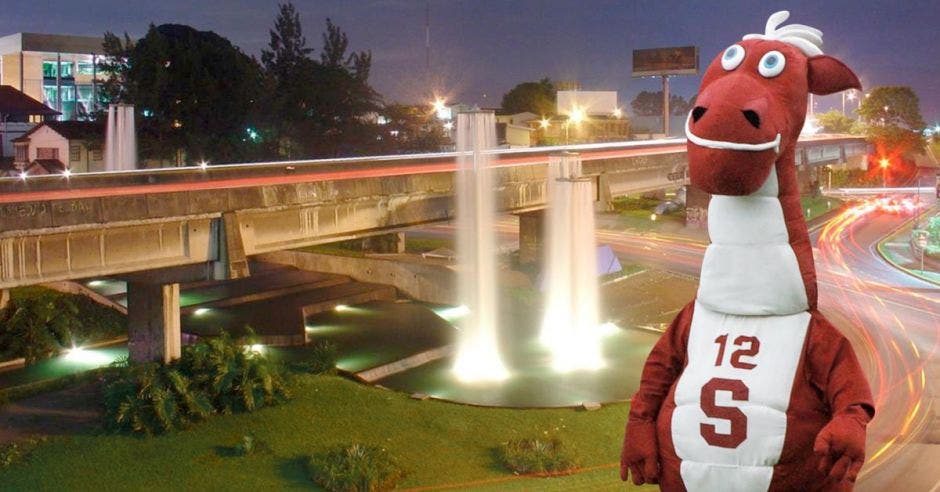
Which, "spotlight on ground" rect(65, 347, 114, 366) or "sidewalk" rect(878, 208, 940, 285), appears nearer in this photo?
"spotlight on ground" rect(65, 347, 114, 366)

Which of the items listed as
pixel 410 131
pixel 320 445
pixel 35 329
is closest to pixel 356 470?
pixel 320 445

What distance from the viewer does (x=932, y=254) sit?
128 ft

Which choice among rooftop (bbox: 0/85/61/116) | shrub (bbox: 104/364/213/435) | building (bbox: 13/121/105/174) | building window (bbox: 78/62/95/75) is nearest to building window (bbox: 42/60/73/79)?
building window (bbox: 78/62/95/75)

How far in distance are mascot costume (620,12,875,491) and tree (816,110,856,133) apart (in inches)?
4109

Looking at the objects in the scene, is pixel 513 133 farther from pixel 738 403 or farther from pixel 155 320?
pixel 738 403

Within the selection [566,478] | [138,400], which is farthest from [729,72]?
[138,400]

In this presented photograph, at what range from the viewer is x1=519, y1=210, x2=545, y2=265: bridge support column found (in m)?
34.5

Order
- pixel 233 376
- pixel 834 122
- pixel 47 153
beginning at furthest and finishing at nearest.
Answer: pixel 834 122 → pixel 47 153 → pixel 233 376

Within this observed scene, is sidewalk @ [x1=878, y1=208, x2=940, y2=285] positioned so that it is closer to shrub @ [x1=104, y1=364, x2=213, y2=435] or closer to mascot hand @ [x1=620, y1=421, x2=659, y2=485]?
shrub @ [x1=104, y1=364, x2=213, y2=435]

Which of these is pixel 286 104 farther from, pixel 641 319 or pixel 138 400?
pixel 138 400

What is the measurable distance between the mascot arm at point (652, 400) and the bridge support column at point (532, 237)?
27284 mm

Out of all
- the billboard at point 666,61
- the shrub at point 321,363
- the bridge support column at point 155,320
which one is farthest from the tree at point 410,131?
the bridge support column at point 155,320

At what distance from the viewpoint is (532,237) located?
34781 mm

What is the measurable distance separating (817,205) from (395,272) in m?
33.3
